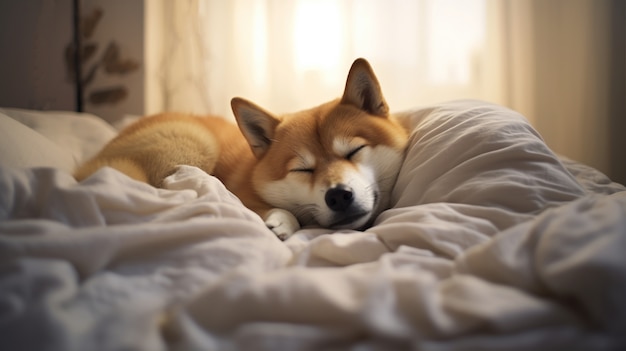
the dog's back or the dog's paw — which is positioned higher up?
the dog's back

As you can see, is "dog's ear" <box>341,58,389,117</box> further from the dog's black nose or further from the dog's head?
the dog's black nose

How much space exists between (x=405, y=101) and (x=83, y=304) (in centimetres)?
191

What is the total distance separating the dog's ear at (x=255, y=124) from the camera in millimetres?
1183

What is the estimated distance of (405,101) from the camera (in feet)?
6.93

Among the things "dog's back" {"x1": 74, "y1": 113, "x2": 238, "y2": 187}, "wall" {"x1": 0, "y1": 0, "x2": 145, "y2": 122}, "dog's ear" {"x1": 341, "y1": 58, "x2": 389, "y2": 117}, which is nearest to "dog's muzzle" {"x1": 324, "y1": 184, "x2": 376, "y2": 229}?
"dog's ear" {"x1": 341, "y1": 58, "x2": 389, "y2": 117}

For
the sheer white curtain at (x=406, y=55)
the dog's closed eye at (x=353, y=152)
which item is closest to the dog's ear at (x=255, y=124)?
the dog's closed eye at (x=353, y=152)

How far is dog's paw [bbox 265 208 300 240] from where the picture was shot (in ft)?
3.08

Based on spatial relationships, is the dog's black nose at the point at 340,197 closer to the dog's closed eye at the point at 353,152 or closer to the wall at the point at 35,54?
the dog's closed eye at the point at 353,152

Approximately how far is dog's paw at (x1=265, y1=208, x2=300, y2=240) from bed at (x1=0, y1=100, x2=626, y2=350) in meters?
0.06

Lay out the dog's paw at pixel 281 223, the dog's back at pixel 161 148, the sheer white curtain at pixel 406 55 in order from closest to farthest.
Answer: the dog's paw at pixel 281 223
the dog's back at pixel 161 148
the sheer white curtain at pixel 406 55

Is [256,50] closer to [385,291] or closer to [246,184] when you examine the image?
[246,184]

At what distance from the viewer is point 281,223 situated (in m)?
0.99

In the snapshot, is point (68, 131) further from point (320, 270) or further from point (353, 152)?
point (320, 270)

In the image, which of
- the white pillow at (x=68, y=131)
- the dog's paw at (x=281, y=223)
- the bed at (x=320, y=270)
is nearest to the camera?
the bed at (x=320, y=270)
